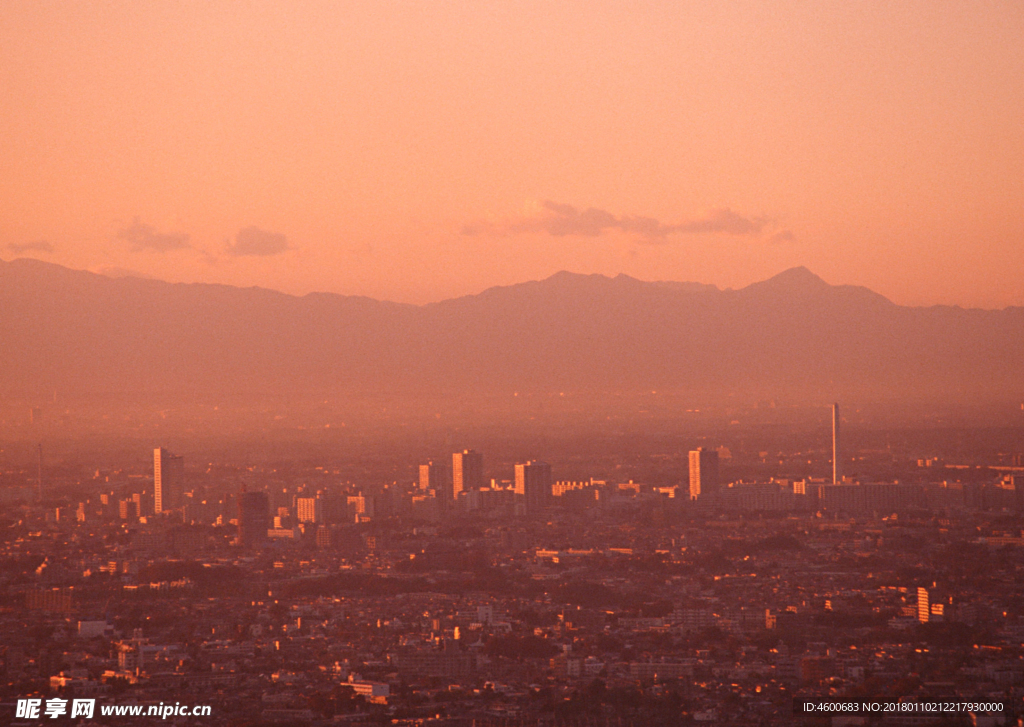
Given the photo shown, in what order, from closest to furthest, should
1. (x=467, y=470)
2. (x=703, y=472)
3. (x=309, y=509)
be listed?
(x=309, y=509)
(x=703, y=472)
(x=467, y=470)

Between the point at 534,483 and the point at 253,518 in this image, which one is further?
the point at 534,483

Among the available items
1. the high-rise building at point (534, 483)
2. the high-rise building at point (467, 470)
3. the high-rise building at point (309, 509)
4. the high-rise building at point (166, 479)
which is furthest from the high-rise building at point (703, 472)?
the high-rise building at point (166, 479)

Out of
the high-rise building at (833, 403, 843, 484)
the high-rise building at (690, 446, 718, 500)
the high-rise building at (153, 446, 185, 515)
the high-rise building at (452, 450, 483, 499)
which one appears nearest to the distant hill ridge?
the high-rise building at (153, 446, 185, 515)

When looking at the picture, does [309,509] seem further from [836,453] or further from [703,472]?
[836,453]

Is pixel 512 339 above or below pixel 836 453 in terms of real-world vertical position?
above

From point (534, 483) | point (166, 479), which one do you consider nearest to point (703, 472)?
point (534, 483)

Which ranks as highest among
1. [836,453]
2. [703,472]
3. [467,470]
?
[836,453]
